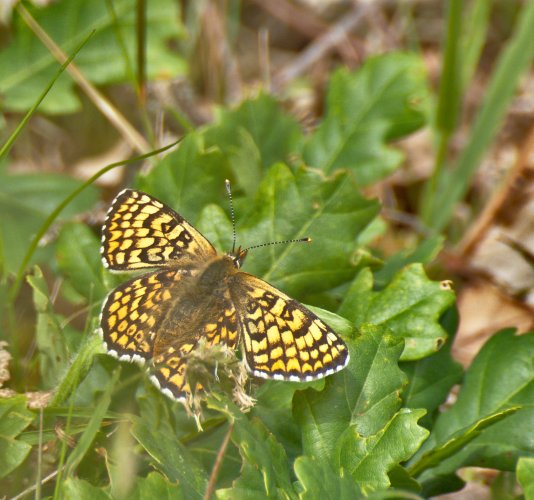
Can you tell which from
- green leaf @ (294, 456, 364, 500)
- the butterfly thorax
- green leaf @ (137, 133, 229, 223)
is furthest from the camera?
green leaf @ (137, 133, 229, 223)

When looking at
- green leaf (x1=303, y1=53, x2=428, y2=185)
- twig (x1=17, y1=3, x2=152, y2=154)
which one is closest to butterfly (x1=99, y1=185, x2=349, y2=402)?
green leaf (x1=303, y1=53, x2=428, y2=185)

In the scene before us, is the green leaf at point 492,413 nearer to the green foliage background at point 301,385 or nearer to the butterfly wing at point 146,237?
the green foliage background at point 301,385

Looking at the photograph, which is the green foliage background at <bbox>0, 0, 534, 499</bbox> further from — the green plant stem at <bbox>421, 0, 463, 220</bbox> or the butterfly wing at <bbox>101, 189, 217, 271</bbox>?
the green plant stem at <bbox>421, 0, 463, 220</bbox>

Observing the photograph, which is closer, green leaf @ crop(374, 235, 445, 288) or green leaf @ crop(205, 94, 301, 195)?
green leaf @ crop(374, 235, 445, 288)

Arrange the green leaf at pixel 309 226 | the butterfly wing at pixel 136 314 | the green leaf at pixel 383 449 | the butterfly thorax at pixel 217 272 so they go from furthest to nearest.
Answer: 1. the green leaf at pixel 309 226
2. the butterfly thorax at pixel 217 272
3. the butterfly wing at pixel 136 314
4. the green leaf at pixel 383 449

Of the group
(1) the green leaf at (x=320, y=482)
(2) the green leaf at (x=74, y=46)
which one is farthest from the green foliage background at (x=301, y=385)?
(2) the green leaf at (x=74, y=46)

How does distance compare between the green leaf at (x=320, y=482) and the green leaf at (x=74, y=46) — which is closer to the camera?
the green leaf at (x=320, y=482)

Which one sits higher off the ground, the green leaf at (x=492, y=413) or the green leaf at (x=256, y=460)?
the green leaf at (x=256, y=460)

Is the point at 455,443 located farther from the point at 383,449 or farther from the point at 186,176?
the point at 186,176
